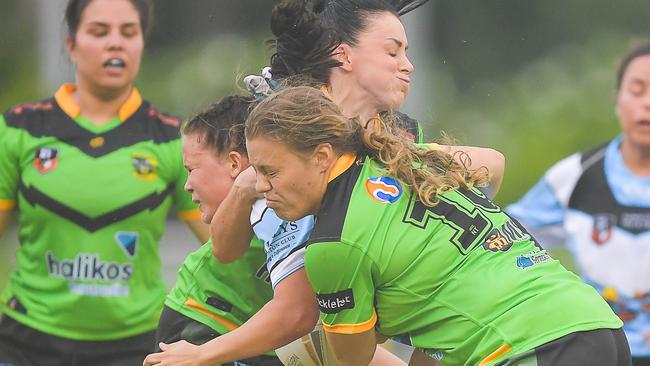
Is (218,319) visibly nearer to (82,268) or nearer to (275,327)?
(275,327)

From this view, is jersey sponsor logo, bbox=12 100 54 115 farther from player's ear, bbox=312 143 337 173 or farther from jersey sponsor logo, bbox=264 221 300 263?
player's ear, bbox=312 143 337 173

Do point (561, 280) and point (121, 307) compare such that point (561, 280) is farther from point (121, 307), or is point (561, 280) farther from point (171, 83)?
point (171, 83)

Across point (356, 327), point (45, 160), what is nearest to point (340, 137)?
point (356, 327)

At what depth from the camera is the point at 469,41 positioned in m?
10.4

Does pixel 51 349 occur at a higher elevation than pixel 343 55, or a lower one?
lower

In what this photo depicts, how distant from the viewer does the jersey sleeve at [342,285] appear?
343 centimetres

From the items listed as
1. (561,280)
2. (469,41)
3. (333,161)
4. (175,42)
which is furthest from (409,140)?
(469,41)

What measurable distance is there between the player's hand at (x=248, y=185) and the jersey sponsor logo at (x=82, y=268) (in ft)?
5.68

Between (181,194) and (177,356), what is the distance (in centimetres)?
193

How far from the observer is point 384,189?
3516 millimetres

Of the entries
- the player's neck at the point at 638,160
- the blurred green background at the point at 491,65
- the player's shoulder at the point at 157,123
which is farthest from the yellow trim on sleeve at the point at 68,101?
the blurred green background at the point at 491,65


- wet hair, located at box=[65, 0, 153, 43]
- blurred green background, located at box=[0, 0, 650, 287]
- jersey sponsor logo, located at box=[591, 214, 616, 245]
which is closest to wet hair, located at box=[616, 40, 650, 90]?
jersey sponsor logo, located at box=[591, 214, 616, 245]

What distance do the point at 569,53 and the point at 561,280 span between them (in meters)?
7.15

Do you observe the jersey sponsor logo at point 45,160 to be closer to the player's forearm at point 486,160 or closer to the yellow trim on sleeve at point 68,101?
the yellow trim on sleeve at point 68,101
